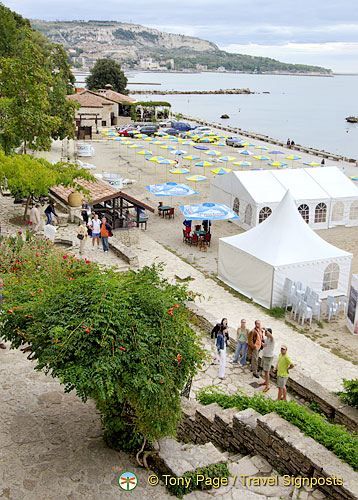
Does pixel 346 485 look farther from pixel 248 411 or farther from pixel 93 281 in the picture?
pixel 93 281

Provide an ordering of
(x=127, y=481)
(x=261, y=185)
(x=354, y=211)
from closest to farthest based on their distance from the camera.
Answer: (x=127, y=481), (x=261, y=185), (x=354, y=211)

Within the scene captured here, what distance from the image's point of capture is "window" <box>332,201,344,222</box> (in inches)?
967

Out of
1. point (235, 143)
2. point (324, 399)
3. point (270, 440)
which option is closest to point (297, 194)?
point (324, 399)

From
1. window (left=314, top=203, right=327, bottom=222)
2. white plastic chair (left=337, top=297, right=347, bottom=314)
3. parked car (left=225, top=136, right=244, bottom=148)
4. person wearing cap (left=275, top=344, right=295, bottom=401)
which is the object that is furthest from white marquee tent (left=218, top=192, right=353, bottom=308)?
parked car (left=225, top=136, right=244, bottom=148)

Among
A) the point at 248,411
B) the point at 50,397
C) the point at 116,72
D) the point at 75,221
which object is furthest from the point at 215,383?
the point at 116,72

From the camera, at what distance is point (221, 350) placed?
1043 cm

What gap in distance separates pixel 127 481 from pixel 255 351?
498 centimetres

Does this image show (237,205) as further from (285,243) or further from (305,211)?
(285,243)

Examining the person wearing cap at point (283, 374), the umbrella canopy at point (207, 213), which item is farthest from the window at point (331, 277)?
the person wearing cap at point (283, 374)

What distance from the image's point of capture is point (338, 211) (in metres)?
24.8

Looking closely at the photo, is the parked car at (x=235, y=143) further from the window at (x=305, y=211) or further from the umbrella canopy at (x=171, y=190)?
the umbrella canopy at (x=171, y=190)

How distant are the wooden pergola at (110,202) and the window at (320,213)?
26.5 ft

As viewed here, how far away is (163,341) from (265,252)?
998cm

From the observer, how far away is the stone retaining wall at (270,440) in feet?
21.5
